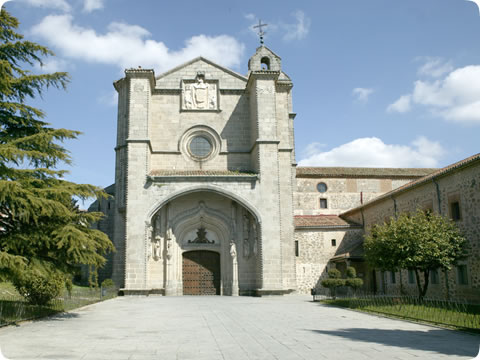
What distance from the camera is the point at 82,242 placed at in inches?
416

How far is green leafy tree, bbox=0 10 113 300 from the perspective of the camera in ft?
32.0

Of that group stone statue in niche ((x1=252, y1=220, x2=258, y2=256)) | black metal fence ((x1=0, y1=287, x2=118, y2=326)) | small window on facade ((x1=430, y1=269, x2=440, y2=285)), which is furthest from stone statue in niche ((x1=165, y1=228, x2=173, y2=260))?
small window on facade ((x1=430, y1=269, x2=440, y2=285))

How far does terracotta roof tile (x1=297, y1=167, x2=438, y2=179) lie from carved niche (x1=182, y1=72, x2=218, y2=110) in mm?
10849

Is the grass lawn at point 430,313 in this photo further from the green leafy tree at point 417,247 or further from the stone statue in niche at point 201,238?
the stone statue in niche at point 201,238

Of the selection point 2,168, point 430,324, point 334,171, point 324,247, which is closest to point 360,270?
point 324,247

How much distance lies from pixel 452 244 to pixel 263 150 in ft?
33.5

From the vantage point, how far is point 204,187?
2297cm

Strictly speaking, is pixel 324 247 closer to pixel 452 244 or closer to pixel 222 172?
pixel 222 172

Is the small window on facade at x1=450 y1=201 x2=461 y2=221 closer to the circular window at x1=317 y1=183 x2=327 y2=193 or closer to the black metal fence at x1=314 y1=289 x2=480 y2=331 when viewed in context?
the black metal fence at x1=314 y1=289 x2=480 y2=331

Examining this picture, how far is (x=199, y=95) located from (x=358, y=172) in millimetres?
15098

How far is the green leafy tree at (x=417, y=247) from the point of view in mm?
15656

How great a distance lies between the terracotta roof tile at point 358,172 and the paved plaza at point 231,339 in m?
22.5

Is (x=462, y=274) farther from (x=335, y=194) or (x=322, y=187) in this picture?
(x=322, y=187)

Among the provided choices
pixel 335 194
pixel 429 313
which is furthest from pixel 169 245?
pixel 335 194
